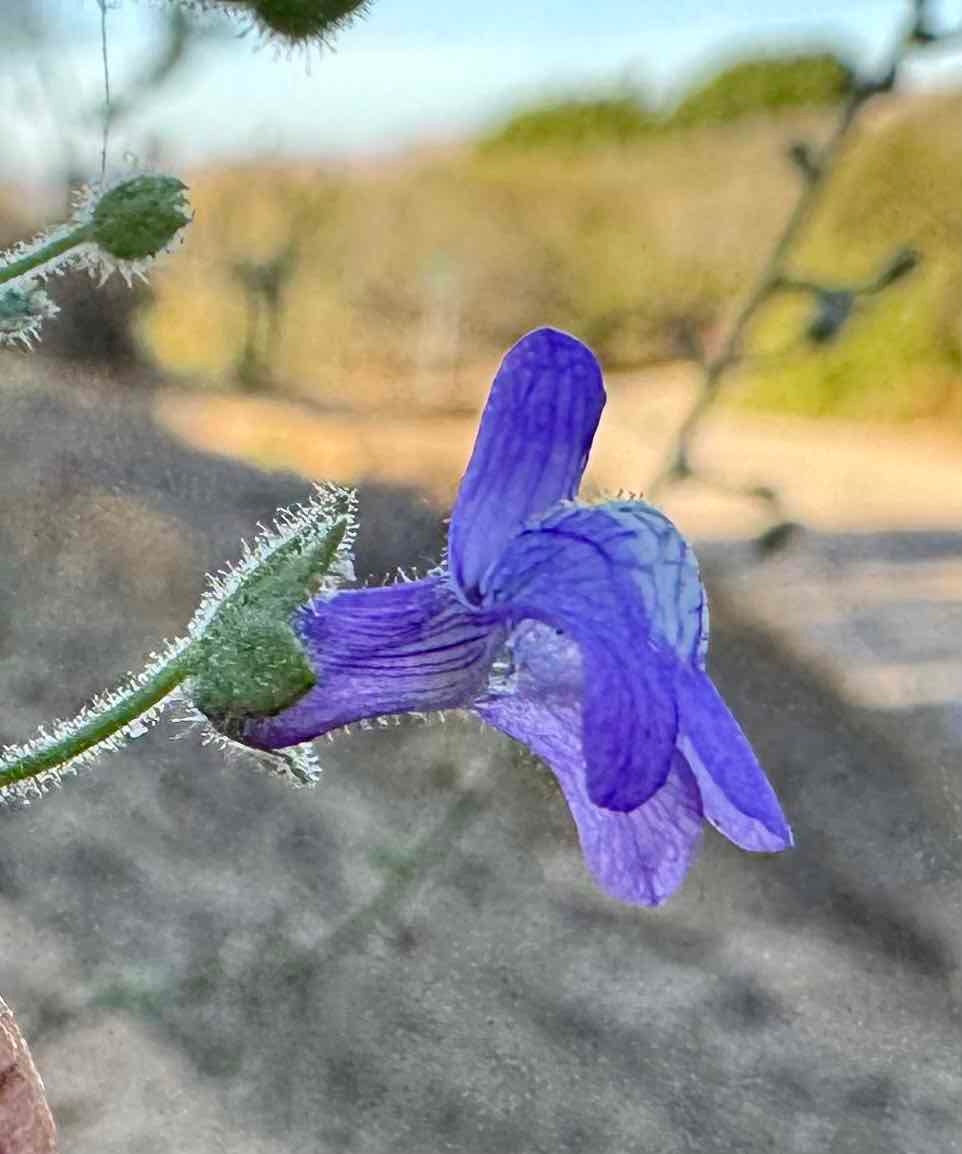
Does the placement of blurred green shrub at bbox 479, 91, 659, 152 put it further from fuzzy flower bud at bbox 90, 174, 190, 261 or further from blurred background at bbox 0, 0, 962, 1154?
fuzzy flower bud at bbox 90, 174, 190, 261

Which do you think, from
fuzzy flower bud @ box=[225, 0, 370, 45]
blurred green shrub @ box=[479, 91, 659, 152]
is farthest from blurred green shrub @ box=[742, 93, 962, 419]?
fuzzy flower bud @ box=[225, 0, 370, 45]

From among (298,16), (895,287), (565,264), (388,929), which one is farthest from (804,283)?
(298,16)

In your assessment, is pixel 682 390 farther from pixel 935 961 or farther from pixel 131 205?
pixel 131 205

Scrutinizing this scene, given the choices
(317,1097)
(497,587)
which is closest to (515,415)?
(497,587)

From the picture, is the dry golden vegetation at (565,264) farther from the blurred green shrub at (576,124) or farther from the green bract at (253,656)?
the green bract at (253,656)

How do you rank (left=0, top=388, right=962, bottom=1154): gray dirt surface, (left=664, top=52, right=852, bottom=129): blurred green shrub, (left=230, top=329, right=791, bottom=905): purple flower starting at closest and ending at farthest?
(left=230, top=329, right=791, bottom=905): purple flower → (left=0, top=388, right=962, bottom=1154): gray dirt surface → (left=664, top=52, right=852, bottom=129): blurred green shrub

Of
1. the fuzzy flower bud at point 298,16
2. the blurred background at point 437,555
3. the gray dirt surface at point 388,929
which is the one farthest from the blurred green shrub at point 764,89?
the fuzzy flower bud at point 298,16
